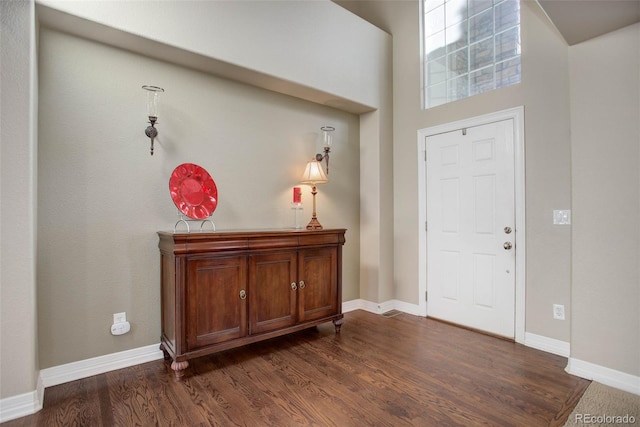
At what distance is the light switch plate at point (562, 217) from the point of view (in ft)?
8.55

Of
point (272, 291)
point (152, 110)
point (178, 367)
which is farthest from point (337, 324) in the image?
point (152, 110)

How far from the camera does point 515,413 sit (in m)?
1.86

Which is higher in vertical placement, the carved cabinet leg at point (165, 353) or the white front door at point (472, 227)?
the white front door at point (472, 227)

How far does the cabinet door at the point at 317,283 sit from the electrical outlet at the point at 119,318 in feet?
4.47

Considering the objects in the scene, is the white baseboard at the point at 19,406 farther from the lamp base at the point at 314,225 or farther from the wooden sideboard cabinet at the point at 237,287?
the lamp base at the point at 314,225

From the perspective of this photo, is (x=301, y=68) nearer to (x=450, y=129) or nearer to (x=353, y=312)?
(x=450, y=129)

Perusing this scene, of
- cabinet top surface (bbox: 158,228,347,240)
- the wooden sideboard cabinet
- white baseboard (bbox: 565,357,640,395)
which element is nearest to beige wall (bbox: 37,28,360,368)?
the wooden sideboard cabinet

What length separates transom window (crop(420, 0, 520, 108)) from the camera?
3.08 metres

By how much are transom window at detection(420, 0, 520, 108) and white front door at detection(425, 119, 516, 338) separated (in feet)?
1.59

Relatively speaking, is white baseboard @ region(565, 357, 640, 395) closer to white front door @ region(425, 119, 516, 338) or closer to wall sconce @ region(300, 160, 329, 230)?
white front door @ region(425, 119, 516, 338)

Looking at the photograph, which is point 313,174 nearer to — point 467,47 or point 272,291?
point 272,291

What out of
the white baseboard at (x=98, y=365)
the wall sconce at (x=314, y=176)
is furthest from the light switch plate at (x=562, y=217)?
the white baseboard at (x=98, y=365)

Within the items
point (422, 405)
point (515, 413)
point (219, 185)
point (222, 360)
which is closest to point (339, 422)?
point (422, 405)

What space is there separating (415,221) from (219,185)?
2.20 meters
